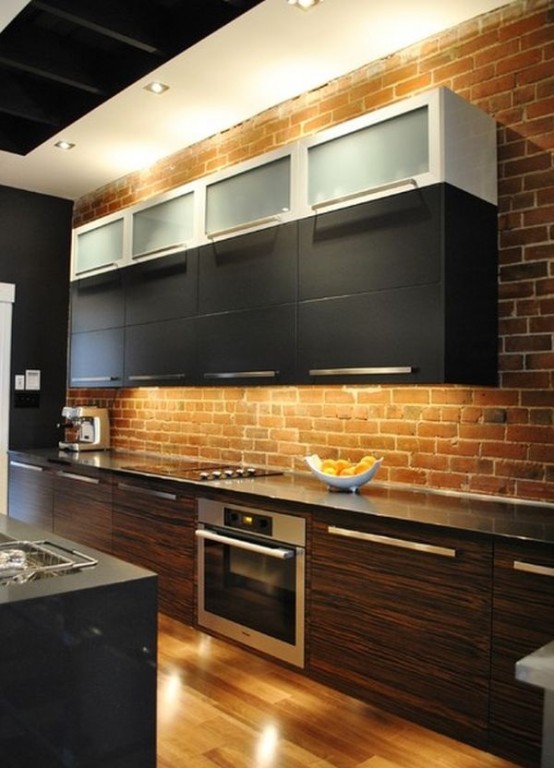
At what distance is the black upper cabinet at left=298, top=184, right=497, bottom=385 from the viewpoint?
2623 millimetres

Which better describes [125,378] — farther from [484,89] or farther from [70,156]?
[484,89]

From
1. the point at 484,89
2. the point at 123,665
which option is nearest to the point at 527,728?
the point at 123,665

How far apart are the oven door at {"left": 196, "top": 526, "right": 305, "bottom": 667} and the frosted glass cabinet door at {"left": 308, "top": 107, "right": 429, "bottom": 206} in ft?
5.17

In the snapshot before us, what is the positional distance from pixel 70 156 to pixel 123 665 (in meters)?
3.78

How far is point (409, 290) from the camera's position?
107 inches

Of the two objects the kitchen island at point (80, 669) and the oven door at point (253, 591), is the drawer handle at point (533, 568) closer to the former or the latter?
the oven door at point (253, 591)

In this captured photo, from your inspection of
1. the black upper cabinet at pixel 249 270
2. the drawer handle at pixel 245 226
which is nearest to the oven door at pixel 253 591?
the black upper cabinet at pixel 249 270

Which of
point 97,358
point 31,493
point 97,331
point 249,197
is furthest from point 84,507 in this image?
point 249,197

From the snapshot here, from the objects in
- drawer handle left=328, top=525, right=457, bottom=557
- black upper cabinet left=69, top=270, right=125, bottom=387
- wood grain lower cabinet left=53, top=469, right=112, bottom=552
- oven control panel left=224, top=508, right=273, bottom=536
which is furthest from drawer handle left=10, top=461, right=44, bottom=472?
drawer handle left=328, top=525, right=457, bottom=557

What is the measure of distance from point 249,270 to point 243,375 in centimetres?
54

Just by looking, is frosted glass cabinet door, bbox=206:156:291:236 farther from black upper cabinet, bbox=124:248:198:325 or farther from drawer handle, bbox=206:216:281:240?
black upper cabinet, bbox=124:248:198:325

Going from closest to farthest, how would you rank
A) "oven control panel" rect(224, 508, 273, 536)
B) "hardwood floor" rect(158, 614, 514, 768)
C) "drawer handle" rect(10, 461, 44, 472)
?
"hardwood floor" rect(158, 614, 514, 768)
"oven control panel" rect(224, 508, 273, 536)
"drawer handle" rect(10, 461, 44, 472)

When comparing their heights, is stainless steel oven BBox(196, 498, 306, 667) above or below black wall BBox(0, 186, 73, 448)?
below

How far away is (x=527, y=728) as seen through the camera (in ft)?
6.92
